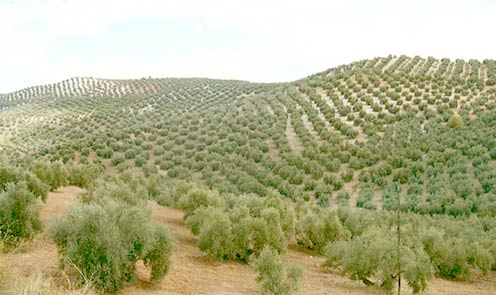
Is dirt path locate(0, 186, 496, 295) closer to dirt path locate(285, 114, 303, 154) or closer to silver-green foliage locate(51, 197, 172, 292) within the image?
silver-green foliage locate(51, 197, 172, 292)

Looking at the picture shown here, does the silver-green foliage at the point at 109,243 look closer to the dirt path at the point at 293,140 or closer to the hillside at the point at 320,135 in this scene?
the hillside at the point at 320,135

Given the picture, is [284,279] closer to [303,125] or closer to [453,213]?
[453,213]

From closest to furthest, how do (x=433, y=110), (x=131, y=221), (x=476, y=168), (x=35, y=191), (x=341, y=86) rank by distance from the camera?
(x=131, y=221) → (x=35, y=191) → (x=476, y=168) → (x=433, y=110) → (x=341, y=86)

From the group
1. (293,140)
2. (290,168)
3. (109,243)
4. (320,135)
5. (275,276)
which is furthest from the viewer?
(320,135)

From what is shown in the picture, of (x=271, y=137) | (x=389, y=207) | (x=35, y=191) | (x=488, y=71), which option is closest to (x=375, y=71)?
(x=488, y=71)

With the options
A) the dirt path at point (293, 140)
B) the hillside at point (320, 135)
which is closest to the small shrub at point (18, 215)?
the hillside at point (320, 135)

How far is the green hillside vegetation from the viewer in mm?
18328

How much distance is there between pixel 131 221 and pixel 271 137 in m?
35.1

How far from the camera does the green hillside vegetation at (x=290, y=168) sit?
18.3 meters

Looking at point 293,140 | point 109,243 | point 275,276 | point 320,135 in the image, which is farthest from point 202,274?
point 320,135

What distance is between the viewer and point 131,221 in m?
15.4

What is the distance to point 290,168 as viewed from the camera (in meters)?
42.0

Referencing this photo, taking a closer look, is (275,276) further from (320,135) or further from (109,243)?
(320,135)

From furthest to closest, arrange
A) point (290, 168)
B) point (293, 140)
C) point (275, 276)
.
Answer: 1. point (293, 140)
2. point (290, 168)
3. point (275, 276)
